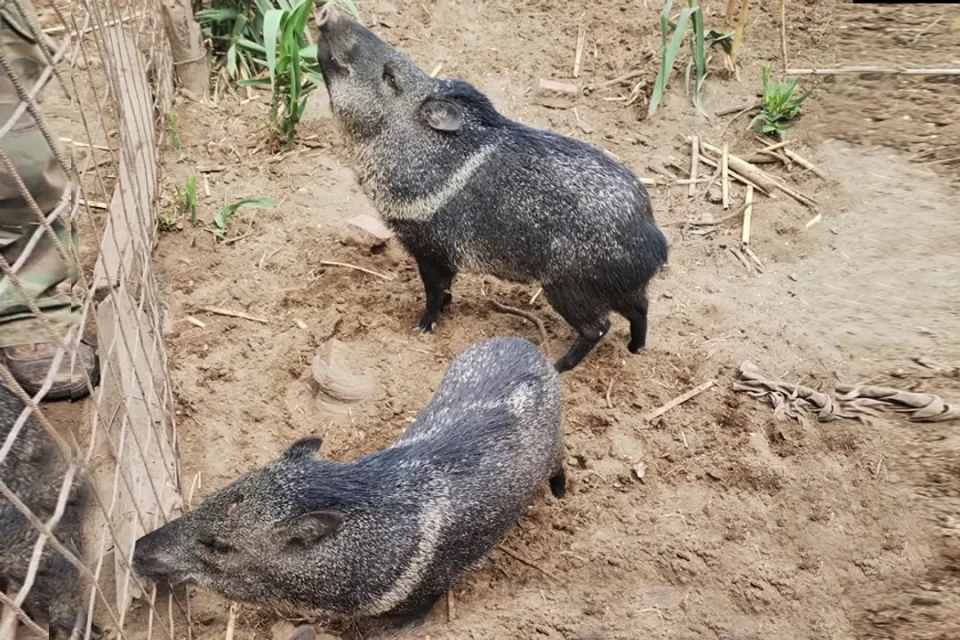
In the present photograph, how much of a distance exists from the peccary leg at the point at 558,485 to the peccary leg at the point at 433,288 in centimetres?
86

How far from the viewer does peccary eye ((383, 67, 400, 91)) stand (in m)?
2.85

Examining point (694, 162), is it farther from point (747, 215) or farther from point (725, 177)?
point (747, 215)

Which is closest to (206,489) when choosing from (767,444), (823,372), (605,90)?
(767,444)

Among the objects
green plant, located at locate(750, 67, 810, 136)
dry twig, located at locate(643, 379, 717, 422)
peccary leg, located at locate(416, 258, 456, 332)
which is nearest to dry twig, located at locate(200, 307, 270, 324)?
peccary leg, located at locate(416, 258, 456, 332)

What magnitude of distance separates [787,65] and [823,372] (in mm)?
2171

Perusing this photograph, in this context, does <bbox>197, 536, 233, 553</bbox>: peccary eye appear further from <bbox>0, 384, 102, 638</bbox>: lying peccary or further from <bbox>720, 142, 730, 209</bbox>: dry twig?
<bbox>720, 142, 730, 209</bbox>: dry twig

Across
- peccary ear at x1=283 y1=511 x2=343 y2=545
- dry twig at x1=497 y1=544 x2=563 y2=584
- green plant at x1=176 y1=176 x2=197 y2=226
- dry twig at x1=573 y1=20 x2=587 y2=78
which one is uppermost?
dry twig at x1=573 y1=20 x2=587 y2=78

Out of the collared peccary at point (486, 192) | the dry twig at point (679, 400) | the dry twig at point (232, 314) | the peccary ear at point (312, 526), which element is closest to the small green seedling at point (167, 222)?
the dry twig at point (232, 314)

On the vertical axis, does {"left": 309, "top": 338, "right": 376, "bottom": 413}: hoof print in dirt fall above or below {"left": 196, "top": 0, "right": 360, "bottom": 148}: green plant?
below

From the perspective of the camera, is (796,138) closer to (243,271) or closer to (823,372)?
(823,372)

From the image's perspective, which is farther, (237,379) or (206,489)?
(237,379)

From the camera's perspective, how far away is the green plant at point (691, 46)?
3779 mm

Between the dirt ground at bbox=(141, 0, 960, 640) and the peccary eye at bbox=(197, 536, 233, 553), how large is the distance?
33cm

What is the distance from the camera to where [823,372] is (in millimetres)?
2816
